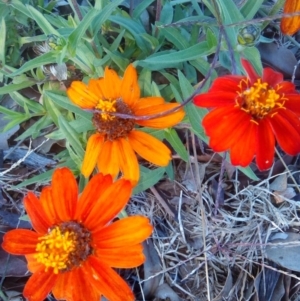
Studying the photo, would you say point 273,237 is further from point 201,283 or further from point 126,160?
point 126,160

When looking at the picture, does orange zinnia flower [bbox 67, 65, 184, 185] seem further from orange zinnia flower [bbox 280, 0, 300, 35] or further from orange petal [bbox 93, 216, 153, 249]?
orange zinnia flower [bbox 280, 0, 300, 35]

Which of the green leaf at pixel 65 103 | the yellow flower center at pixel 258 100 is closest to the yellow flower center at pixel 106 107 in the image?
the green leaf at pixel 65 103

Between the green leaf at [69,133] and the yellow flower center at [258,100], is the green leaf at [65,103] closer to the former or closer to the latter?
the green leaf at [69,133]

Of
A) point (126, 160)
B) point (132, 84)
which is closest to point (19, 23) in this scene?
Result: point (132, 84)

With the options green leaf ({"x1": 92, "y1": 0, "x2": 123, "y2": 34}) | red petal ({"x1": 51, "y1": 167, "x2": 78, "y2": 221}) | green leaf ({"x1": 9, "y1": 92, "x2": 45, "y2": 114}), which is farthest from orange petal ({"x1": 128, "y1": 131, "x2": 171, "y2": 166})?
green leaf ({"x1": 9, "y1": 92, "x2": 45, "y2": 114})

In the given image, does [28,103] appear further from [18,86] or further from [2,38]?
[2,38]
